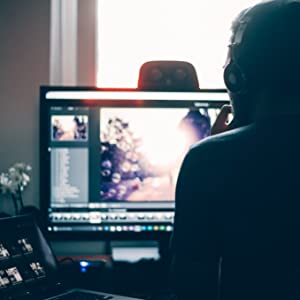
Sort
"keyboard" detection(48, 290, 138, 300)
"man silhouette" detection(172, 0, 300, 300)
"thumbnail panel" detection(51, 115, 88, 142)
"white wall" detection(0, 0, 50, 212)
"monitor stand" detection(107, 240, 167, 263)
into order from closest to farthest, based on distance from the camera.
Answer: "man silhouette" detection(172, 0, 300, 300) < "keyboard" detection(48, 290, 138, 300) < "thumbnail panel" detection(51, 115, 88, 142) < "monitor stand" detection(107, 240, 167, 263) < "white wall" detection(0, 0, 50, 212)

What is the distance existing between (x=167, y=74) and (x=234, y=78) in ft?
2.30

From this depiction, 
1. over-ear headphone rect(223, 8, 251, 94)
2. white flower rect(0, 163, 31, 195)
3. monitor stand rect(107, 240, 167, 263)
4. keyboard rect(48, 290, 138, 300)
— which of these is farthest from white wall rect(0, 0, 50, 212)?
over-ear headphone rect(223, 8, 251, 94)

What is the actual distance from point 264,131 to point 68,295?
25.3 inches

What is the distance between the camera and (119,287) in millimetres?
1446

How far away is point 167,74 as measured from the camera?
5.42ft

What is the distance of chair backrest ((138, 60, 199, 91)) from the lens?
164cm

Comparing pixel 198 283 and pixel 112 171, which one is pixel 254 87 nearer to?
pixel 198 283

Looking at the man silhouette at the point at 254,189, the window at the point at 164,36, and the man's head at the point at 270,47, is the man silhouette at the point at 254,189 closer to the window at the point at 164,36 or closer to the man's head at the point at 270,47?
the man's head at the point at 270,47

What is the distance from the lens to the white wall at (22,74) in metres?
1.78

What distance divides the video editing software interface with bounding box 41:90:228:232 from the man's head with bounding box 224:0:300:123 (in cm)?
60

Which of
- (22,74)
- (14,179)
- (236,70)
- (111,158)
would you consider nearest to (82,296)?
(111,158)

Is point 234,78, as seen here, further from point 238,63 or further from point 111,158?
point 111,158

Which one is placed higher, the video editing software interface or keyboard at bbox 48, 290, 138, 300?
the video editing software interface

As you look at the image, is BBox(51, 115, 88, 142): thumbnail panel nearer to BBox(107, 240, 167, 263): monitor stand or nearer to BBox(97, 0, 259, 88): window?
BBox(107, 240, 167, 263): monitor stand
